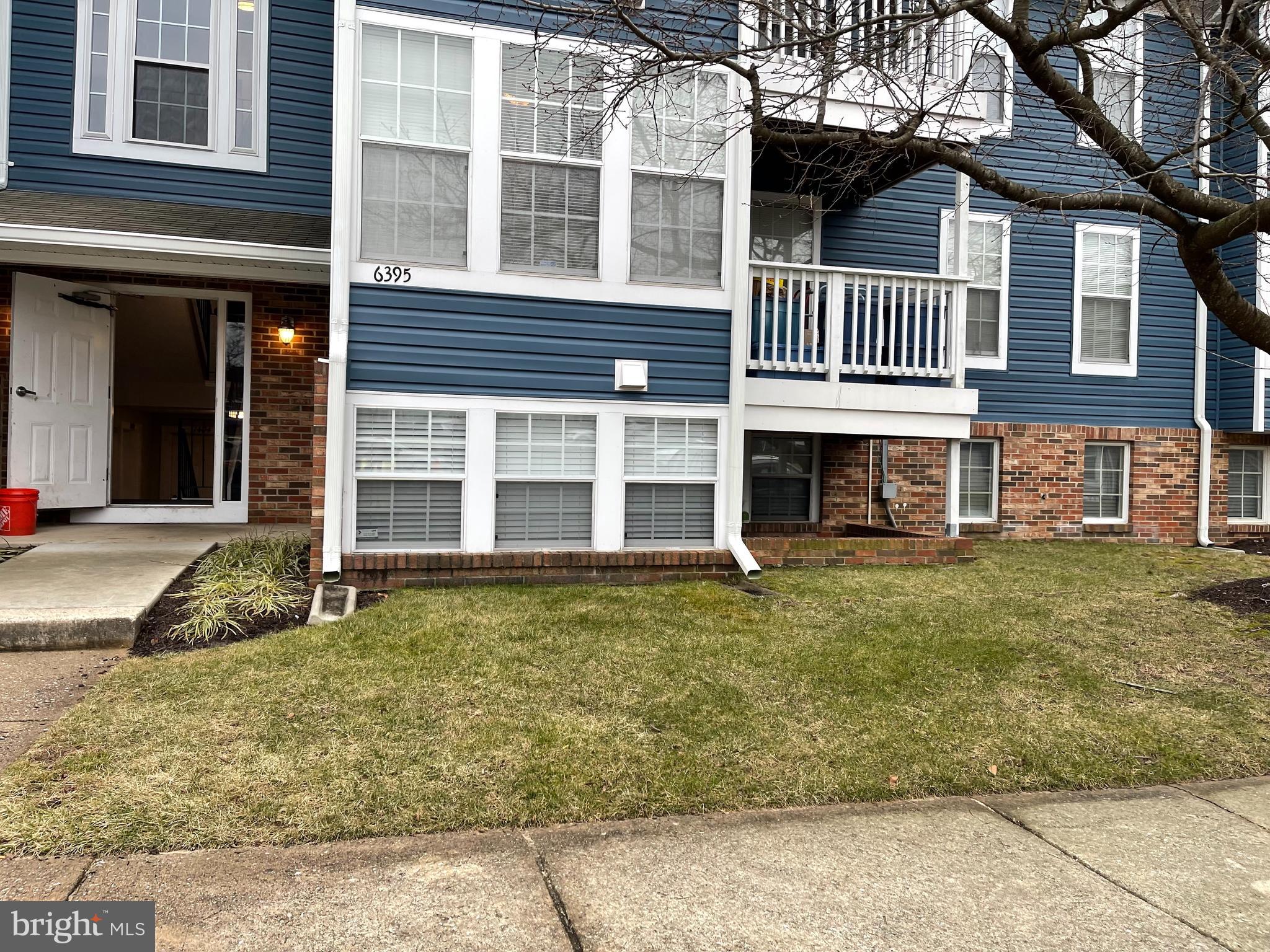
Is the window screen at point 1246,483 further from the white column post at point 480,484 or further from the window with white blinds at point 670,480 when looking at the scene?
the white column post at point 480,484

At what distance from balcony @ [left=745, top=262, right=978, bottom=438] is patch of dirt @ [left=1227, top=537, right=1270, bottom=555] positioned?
4.97 m

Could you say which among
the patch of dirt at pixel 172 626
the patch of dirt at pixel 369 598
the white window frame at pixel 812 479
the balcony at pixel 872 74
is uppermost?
the balcony at pixel 872 74

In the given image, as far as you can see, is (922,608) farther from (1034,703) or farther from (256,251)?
(256,251)

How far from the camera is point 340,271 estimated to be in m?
5.68

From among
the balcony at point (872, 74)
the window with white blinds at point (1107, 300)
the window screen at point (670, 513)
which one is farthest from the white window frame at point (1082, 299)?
the window screen at point (670, 513)

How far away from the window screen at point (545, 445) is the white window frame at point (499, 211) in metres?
0.92

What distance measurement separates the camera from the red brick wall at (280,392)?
27.0 feet

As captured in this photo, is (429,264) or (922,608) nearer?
(922,608)

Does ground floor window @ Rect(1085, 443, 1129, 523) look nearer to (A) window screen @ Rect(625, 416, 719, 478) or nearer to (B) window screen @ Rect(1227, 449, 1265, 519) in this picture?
(B) window screen @ Rect(1227, 449, 1265, 519)

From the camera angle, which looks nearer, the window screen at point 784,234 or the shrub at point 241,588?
the shrub at point 241,588

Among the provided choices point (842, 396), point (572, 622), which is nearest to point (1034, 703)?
point (572, 622)

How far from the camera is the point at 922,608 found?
556 centimetres

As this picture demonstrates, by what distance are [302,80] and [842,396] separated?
605cm

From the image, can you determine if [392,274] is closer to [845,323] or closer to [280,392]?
[280,392]
